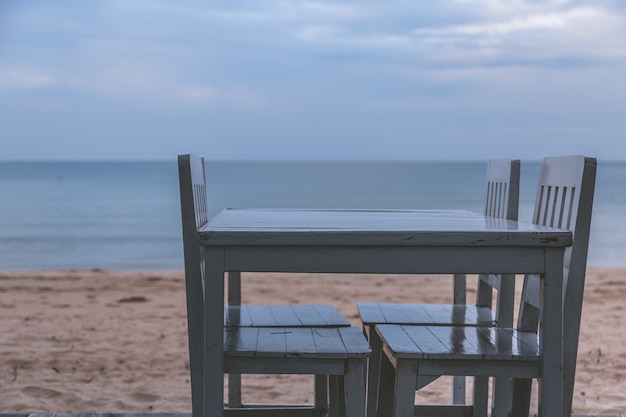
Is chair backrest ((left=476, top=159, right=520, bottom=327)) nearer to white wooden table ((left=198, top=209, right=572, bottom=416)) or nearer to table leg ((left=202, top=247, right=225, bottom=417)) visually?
white wooden table ((left=198, top=209, right=572, bottom=416))

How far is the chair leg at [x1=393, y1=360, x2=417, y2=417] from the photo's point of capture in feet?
6.24

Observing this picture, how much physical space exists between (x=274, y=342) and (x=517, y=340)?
66cm

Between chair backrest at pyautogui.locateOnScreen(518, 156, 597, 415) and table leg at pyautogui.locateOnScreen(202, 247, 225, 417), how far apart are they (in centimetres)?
83

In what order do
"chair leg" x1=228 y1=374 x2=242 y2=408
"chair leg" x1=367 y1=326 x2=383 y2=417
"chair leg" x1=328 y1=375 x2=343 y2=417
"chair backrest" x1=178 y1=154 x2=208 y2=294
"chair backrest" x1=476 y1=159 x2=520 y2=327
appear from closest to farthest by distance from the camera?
"chair backrest" x1=178 y1=154 x2=208 y2=294 < "chair leg" x1=328 y1=375 x2=343 y2=417 < "chair backrest" x1=476 y1=159 x2=520 y2=327 < "chair leg" x1=367 y1=326 x2=383 y2=417 < "chair leg" x1=228 y1=374 x2=242 y2=408

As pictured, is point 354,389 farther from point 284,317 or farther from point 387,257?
point 284,317

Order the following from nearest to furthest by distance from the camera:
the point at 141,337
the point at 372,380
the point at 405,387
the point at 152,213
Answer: the point at 405,387
the point at 372,380
the point at 141,337
the point at 152,213

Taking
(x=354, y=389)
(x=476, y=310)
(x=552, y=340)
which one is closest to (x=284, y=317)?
(x=354, y=389)

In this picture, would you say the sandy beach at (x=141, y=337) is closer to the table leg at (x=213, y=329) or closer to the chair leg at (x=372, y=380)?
the chair leg at (x=372, y=380)

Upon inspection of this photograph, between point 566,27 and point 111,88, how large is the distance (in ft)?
70.3

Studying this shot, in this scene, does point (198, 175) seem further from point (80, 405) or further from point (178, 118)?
point (178, 118)

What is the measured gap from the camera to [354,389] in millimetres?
1933

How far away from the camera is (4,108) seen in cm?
3984

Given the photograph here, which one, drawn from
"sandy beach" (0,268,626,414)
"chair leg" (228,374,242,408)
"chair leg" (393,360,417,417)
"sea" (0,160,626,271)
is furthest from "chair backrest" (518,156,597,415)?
"sea" (0,160,626,271)

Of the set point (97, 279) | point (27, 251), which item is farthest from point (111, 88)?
point (97, 279)
